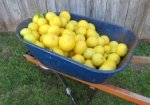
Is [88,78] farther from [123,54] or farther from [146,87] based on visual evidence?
[146,87]

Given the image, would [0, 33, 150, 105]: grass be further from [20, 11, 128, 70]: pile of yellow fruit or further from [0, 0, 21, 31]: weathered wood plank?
[20, 11, 128, 70]: pile of yellow fruit

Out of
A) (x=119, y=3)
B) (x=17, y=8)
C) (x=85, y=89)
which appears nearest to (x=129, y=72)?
(x=85, y=89)

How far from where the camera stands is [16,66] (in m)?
3.29

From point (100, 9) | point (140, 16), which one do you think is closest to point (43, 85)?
point (100, 9)

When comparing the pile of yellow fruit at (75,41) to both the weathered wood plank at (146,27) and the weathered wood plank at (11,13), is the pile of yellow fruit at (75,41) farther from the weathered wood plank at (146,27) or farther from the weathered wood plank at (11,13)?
the weathered wood plank at (11,13)

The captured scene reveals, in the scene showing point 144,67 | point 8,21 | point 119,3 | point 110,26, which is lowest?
point 144,67

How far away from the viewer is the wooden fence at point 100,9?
10.9ft

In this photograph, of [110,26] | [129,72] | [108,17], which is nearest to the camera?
[110,26]

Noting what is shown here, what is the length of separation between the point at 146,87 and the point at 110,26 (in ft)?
3.29

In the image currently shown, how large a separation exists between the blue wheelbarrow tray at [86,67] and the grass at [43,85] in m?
0.72

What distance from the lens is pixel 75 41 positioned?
2182mm

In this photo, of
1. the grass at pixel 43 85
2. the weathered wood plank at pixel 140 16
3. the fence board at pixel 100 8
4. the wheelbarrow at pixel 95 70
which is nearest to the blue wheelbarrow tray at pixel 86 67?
the wheelbarrow at pixel 95 70

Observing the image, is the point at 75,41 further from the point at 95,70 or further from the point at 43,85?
the point at 43,85

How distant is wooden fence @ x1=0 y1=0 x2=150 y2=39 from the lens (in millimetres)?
3322
